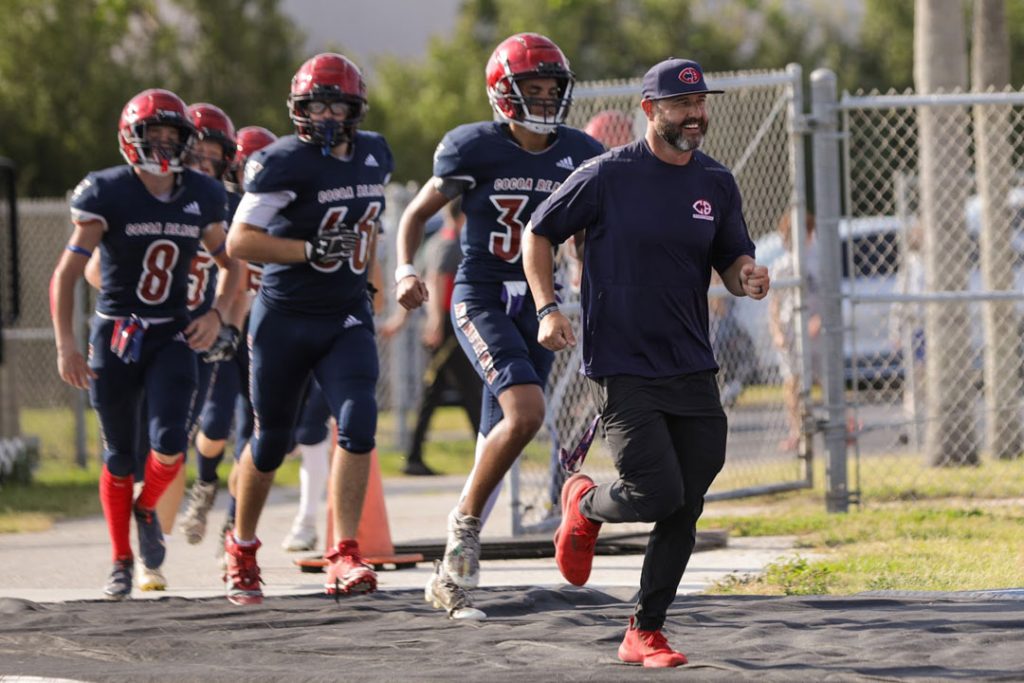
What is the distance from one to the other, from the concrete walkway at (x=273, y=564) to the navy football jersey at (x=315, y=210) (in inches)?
57.5

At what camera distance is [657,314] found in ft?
19.9

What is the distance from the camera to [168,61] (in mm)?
30719

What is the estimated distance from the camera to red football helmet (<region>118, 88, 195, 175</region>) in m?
8.34

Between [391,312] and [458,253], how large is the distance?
3.32 metres

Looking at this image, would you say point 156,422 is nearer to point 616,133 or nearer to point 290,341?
point 290,341

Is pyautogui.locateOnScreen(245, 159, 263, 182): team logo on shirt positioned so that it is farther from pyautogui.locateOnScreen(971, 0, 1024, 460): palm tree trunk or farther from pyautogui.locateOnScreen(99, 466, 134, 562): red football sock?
pyautogui.locateOnScreen(971, 0, 1024, 460): palm tree trunk

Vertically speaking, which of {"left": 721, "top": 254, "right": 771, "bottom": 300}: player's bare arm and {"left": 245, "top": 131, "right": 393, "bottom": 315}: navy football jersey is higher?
{"left": 245, "top": 131, "right": 393, "bottom": 315}: navy football jersey

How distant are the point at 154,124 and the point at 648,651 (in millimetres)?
3787

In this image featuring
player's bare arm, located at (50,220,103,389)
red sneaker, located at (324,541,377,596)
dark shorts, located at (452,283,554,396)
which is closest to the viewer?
dark shorts, located at (452,283,554,396)

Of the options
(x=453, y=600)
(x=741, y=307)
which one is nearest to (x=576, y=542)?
(x=453, y=600)

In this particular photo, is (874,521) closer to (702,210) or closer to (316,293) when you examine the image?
(316,293)

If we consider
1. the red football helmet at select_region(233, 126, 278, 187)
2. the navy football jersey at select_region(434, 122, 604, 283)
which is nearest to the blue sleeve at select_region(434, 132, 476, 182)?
the navy football jersey at select_region(434, 122, 604, 283)

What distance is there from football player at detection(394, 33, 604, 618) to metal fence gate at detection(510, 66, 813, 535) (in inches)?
82.5

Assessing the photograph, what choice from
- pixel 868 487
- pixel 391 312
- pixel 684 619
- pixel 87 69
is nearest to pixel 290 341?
pixel 684 619
